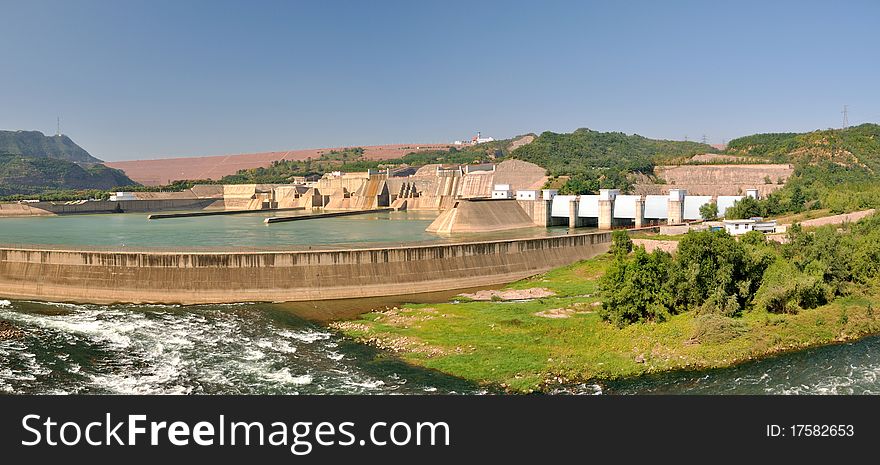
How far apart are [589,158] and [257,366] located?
495 ft

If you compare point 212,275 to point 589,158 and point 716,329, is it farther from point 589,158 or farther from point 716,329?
point 589,158

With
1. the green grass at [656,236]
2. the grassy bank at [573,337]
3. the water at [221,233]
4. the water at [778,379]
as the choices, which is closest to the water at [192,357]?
the grassy bank at [573,337]

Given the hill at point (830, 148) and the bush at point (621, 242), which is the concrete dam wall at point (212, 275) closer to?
the bush at point (621, 242)

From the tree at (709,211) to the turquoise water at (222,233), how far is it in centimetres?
3266

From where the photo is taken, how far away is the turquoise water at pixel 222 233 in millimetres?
60500

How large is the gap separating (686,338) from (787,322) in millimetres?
5974

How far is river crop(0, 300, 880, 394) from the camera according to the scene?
22.9 m

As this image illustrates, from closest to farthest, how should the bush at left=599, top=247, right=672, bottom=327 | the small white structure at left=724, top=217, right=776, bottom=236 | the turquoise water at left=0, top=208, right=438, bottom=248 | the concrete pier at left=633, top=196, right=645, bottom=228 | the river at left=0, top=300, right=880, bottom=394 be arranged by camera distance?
the river at left=0, top=300, right=880, bottom=394, the bush at left=599, top=247, right=672, bottom=327, the small white structure at left=724, top=217, right=776, bottom=236, the turquoise water at left=0, top=208, right=438, bottom=248, the concrete pier at left=633, top=196, right=645, bottom=228

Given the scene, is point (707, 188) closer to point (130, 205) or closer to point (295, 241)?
point (295, 241)

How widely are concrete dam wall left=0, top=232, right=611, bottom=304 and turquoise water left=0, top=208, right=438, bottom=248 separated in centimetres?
1361

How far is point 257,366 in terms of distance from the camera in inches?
1020

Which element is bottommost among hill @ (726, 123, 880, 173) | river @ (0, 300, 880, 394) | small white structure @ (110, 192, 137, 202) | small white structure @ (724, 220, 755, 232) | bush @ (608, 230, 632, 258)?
river @ (0, 300, 880, 394)

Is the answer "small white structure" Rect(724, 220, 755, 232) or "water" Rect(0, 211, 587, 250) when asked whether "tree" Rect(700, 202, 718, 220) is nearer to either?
"water" Rect(0, 211, 587, 250)

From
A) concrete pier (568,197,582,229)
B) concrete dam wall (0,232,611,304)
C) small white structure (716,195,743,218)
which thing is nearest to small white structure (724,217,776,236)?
small white structure (716,195,743,218)
